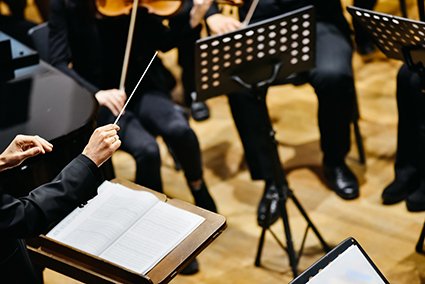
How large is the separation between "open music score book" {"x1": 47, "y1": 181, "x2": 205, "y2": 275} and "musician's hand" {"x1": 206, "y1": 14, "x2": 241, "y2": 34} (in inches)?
39.1

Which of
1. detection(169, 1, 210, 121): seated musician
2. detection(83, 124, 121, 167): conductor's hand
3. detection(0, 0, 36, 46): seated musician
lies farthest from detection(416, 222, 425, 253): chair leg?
detection(0, 0, 36, 46): seated musician

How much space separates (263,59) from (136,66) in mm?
625

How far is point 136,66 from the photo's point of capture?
329 cm

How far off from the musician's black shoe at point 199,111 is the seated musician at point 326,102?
751 mm

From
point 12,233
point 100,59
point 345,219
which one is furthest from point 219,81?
point 12,233

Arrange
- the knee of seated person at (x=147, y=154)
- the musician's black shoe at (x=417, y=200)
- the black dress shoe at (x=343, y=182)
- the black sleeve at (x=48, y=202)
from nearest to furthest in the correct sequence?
the black sleeve at (x=48, y=202) → the knee of seated person at (x=147, y=154) → the musician's black shoe at (x=417, y=200) → the black dress shoe at (x=343, y=182)

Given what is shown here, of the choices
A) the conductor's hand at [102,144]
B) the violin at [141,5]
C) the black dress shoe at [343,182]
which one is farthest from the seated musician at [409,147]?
the conductor's hand at [102,144]

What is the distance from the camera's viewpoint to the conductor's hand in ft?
6.75

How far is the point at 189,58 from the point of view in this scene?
4000 mm

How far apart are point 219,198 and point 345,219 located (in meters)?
0.58

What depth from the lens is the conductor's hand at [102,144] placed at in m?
2.06

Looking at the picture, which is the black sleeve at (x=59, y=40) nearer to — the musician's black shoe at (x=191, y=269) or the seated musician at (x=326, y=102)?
the seated musician at (x=326, y=102)

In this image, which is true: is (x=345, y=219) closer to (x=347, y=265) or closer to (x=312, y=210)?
(x=312, y=210)

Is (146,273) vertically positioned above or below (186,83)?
above
